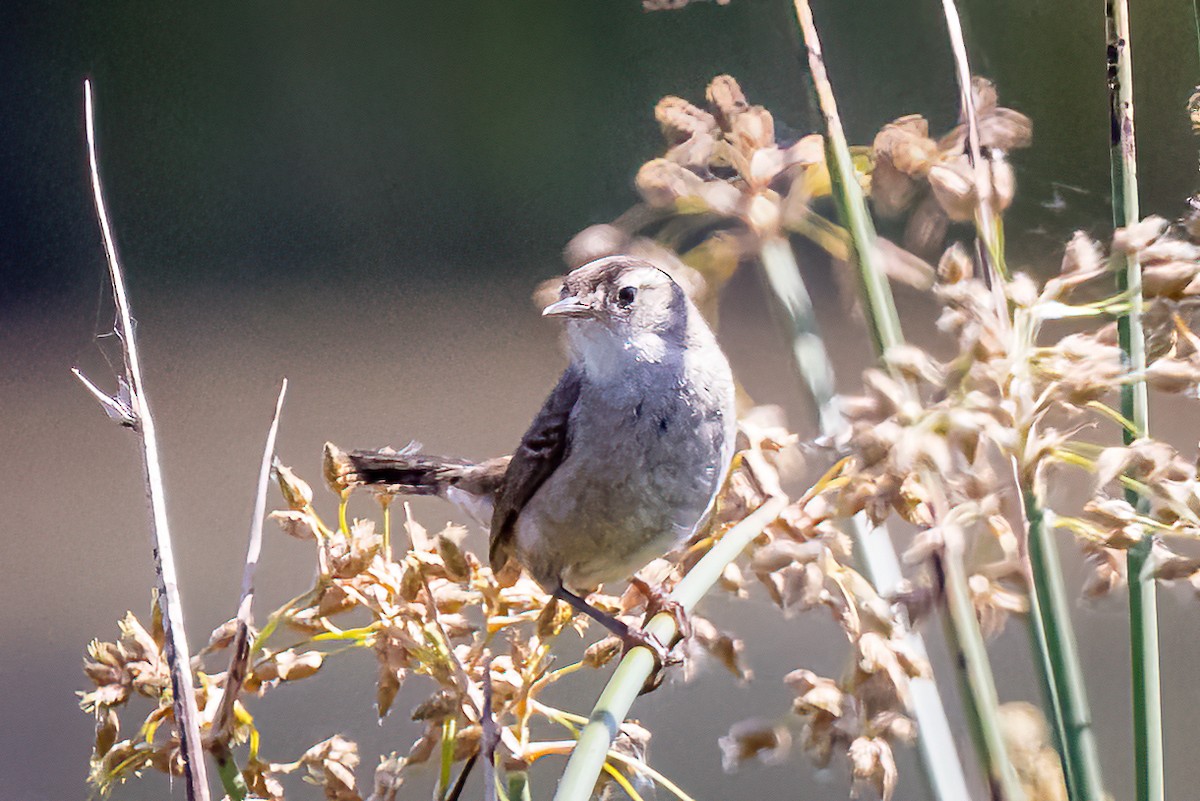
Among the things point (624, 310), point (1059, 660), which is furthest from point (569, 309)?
point (1059, 660)

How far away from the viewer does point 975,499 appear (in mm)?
506

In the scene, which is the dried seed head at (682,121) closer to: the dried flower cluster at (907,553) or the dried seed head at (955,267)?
the dried flower cluster at (907,553)

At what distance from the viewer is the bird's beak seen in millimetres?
714

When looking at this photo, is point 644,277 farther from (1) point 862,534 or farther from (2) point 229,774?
(2) point 229,774

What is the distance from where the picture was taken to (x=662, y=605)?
0.67 metres

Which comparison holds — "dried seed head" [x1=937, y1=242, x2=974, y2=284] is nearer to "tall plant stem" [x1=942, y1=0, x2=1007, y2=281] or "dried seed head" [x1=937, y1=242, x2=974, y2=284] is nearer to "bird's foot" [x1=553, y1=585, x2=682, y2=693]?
"tall plant stem" [x1=942, y1=0, x2=1007, y2=281]

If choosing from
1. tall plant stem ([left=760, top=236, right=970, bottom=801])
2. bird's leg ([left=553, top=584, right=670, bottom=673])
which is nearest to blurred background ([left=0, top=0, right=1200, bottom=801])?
tall plant stem ([left=760, top=236, right=970, bottom=801])

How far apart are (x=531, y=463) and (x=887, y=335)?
33 cm

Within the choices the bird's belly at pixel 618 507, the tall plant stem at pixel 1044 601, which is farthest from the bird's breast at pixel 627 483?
the tall plant stem at pixel 1044 601

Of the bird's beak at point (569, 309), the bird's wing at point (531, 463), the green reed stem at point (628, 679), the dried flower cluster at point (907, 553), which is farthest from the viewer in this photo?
the bird's wing at point (531, 463)

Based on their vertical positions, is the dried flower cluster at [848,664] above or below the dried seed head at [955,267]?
below

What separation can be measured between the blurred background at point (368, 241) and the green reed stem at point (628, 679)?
386 mm

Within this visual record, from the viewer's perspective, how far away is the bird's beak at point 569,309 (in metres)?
0.71

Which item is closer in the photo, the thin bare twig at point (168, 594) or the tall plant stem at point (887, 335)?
the thin bare twig at point (168, 594)
